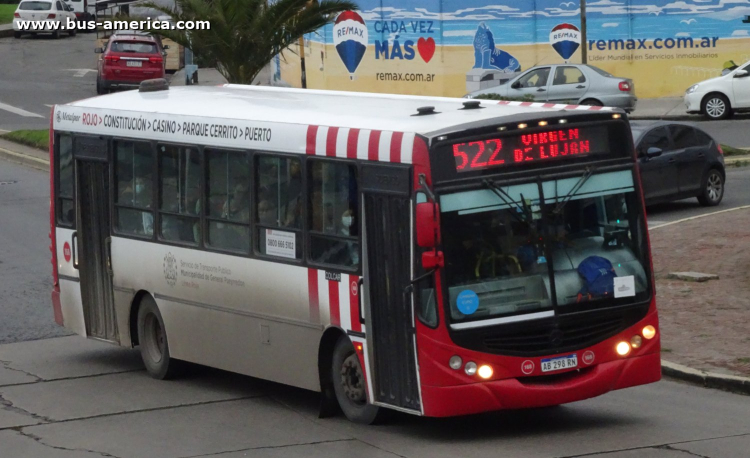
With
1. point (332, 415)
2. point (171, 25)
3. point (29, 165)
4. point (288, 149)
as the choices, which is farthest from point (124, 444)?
point (29, 165)

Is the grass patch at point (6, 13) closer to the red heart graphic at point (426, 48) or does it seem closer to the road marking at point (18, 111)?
the road marking at point (18, 111)

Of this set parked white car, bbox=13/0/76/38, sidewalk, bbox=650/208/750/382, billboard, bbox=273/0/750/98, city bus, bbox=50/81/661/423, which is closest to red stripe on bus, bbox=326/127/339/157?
city bus, bbox=50/81/661/423

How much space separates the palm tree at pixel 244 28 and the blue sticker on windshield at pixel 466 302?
46.2ft

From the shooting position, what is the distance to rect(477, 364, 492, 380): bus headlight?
902cm

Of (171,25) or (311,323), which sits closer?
(311,323)

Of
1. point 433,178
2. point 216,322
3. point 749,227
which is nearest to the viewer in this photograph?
point 433,178

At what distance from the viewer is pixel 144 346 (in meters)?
12.5

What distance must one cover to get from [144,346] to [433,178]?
15.3 ft

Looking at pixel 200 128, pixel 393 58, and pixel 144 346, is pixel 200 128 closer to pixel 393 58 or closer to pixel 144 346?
pixel 144 346

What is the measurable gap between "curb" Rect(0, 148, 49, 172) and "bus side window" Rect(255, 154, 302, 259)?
1831 centimetres

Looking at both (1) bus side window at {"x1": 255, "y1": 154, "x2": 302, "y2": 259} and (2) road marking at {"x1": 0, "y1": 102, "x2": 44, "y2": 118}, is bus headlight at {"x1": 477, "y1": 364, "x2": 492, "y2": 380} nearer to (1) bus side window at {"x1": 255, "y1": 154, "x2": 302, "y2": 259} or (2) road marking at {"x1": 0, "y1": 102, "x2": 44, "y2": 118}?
(1) bus side window at {"x1": 255, "y1": 154, "x2": 302, "y2": 259}

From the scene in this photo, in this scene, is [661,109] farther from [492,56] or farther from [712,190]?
[712,190]

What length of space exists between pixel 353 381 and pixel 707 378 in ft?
11.0

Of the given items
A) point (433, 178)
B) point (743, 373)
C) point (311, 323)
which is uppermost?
point (433, 178)
